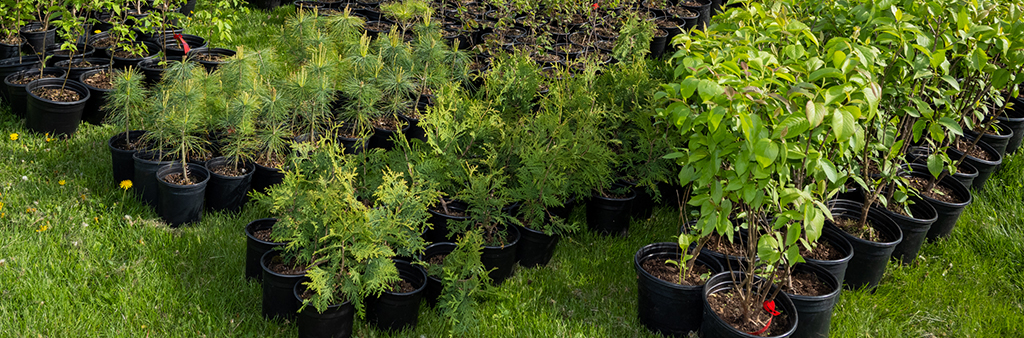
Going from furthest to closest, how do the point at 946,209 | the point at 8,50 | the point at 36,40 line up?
the point at 36,40, the point at 8,50, the point at 946,209

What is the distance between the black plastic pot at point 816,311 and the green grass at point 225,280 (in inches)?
7.5

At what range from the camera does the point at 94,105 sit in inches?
183

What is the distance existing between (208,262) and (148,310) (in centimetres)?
40

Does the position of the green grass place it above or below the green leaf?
below

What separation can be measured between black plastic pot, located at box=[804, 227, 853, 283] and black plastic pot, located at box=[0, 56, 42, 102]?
4948 mm

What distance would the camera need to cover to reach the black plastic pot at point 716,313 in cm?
281

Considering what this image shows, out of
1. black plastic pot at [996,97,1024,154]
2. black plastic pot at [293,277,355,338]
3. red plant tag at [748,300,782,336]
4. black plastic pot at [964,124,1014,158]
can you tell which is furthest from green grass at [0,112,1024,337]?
black plastic pot at [996,97,1024,154]

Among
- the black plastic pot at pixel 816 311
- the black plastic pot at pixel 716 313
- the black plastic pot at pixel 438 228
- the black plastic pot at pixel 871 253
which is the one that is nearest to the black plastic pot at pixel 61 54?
the black plastic pot at pixel 438 228

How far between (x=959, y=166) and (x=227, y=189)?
416 centimetres

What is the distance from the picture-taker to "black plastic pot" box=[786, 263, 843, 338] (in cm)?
298

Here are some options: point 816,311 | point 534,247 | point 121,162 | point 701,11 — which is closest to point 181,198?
point 121,162

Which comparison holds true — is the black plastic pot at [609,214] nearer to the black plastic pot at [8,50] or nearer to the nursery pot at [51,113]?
the nursery pot at [51,113]

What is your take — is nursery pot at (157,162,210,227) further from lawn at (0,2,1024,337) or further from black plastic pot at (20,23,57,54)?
black plastic pot at (20,23,57,54)

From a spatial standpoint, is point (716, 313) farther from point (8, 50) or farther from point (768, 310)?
point (8, 50)
